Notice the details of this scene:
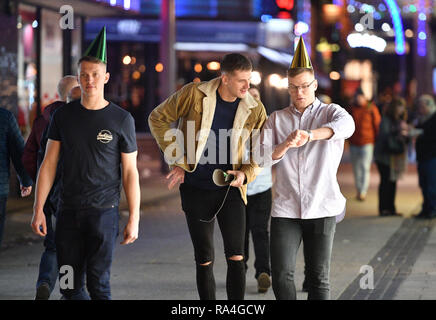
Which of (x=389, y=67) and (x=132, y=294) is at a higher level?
(x=132, y=294)

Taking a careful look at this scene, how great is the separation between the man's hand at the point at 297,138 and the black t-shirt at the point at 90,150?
3.16 feet

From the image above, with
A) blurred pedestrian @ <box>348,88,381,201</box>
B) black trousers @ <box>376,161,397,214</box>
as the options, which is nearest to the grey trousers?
black trousers @ <box>376,161,397,214</box>

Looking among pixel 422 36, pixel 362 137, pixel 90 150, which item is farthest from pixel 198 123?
pixel 422 36

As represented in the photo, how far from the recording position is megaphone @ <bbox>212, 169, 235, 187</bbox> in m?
6.16

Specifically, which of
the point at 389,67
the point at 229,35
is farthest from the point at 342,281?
the point at 389,67

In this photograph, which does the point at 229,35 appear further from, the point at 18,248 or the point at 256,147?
the point at 256,147

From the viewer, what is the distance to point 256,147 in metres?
6.15

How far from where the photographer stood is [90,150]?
5.58 m

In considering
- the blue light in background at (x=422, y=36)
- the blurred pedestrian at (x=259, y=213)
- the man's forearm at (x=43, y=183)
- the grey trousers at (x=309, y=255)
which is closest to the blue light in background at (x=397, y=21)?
the blue light in background at (x=422, y=36)

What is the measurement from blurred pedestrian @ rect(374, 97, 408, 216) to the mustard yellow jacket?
26.0 feet

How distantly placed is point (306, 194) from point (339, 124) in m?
0.49

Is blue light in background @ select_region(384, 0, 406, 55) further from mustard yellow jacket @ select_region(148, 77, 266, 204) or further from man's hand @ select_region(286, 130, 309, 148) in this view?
man's hand @ select_region(286, 130, 309, 148)
